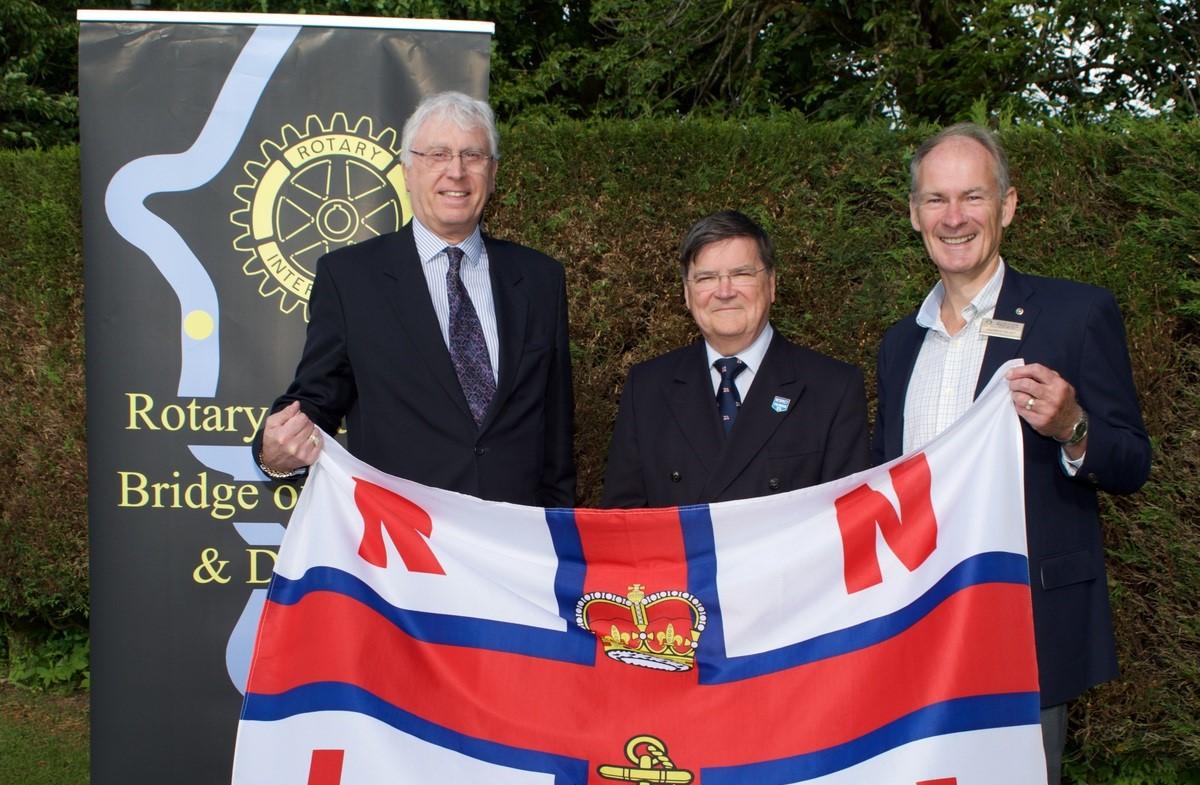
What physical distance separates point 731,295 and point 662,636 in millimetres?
962

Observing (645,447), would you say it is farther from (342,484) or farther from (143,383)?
(143,383)

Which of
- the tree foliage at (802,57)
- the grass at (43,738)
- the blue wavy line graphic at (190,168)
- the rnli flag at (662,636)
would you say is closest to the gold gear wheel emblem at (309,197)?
the blue wavy line graphic at (190,168)

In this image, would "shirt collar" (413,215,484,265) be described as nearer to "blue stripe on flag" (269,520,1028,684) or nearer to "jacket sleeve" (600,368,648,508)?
"jacket sleeve" (600,368,648,508)

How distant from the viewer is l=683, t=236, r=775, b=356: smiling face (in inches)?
121

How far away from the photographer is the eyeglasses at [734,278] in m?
3.08

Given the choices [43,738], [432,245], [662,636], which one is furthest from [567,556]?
[43,738]

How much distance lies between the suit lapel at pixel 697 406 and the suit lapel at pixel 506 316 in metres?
0.47

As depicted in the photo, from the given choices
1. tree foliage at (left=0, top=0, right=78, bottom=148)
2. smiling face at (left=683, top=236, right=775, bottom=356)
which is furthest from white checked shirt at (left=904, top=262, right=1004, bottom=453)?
tree foliage at (left=0, top=0, right=78, bottom=148)

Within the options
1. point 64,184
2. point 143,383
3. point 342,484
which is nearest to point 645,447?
point 342,484

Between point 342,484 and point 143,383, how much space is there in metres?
1.71

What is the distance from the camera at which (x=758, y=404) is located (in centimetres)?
306

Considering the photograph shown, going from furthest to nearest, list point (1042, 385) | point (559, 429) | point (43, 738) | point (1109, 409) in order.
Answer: point (43, 738), point (559, 429), point (1109, 409), point (1042, 385)

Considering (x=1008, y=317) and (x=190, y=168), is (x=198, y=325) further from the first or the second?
(x=1008, y=317)

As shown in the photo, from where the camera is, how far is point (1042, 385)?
8.52 feet
